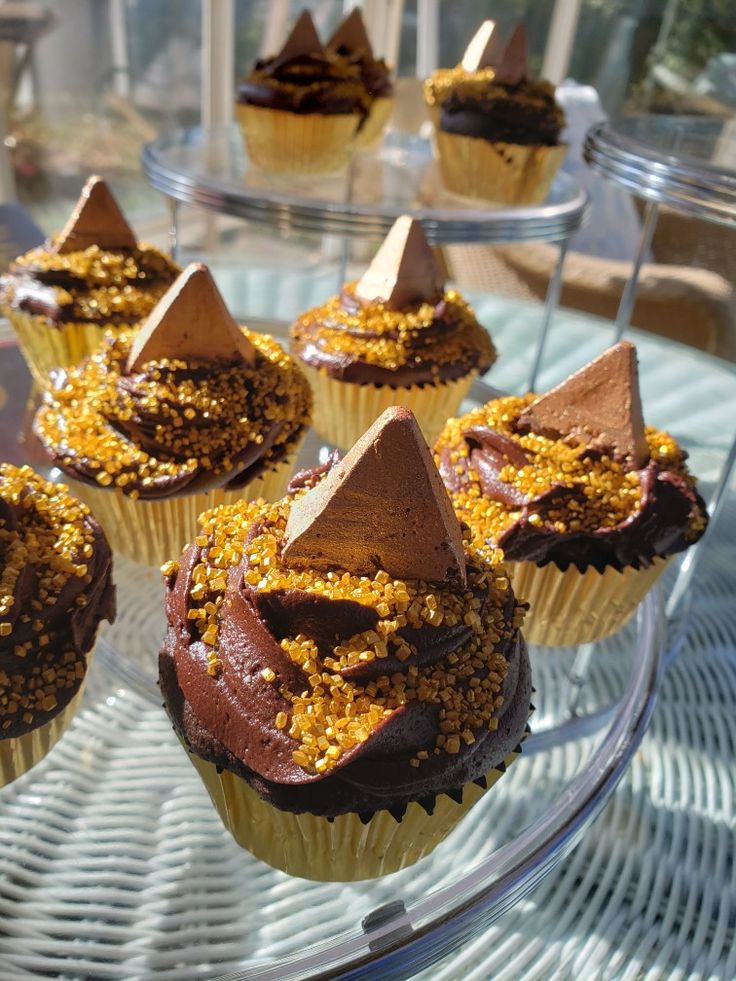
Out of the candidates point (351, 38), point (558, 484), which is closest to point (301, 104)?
point (351, 38)

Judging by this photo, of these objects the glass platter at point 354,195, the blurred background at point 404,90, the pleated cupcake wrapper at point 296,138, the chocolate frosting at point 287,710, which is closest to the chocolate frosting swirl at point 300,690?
the chocolate frosting at point 287,710

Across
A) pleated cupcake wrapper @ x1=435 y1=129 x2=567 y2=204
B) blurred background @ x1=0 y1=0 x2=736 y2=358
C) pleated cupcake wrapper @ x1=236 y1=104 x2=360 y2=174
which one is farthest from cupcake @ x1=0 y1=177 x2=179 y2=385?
blurred background @ x1=0 y1=0 x2=736 y2=358

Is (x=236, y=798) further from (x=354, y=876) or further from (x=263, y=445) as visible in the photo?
(x=263, y=445)

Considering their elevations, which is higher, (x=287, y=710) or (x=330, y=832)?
(x=287, y=710)

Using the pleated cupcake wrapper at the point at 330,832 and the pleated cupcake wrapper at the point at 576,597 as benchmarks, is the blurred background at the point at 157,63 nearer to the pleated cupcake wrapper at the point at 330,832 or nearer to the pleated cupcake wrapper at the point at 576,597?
the pleated cupcake wrapper at the point at 576,597

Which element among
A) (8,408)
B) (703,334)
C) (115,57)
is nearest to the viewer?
(8,408)

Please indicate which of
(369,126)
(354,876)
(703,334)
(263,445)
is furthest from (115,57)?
(354,876)

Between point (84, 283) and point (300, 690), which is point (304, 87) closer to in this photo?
point (84, 283)
